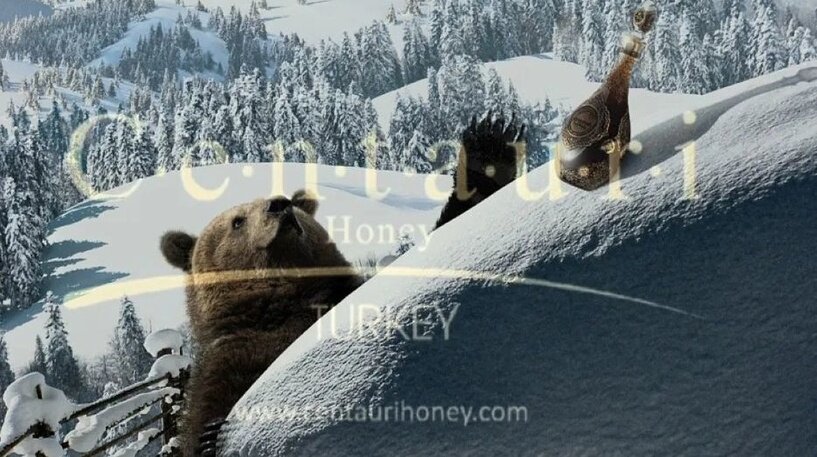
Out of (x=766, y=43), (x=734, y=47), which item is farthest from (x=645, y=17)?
(x=734, y=47)

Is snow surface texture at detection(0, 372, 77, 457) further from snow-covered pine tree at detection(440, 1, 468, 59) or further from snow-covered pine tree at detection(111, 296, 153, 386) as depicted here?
snow-covered pine tree at detection(440, 1, 468, 59)

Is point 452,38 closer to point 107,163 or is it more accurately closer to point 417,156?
point 417,156

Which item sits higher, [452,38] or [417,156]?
[452,38]

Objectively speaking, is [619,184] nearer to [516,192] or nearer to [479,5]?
[516,192]

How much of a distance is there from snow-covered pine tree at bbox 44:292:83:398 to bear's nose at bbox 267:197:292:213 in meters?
35.0

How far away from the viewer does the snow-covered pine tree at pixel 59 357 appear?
1411 inches

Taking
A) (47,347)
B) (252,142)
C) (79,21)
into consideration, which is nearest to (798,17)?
(252,142)

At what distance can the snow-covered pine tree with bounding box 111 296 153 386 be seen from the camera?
1406 inches

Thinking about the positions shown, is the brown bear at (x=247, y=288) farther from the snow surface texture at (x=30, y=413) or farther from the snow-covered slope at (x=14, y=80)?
the snow-covered slope at (x=14, y=80)

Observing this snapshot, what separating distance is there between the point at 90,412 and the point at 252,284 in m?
1.10

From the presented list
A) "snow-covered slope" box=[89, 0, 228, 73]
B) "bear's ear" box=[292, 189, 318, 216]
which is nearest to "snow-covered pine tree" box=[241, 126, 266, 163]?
"bear's ear" box=[292, 189, 318, 216]

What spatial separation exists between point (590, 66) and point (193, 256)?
6844cm

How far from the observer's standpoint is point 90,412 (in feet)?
12.8

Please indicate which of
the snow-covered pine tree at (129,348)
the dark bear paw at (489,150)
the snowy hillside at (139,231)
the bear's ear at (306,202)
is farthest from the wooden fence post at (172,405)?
the snow-covered pine tree at (129,348)
